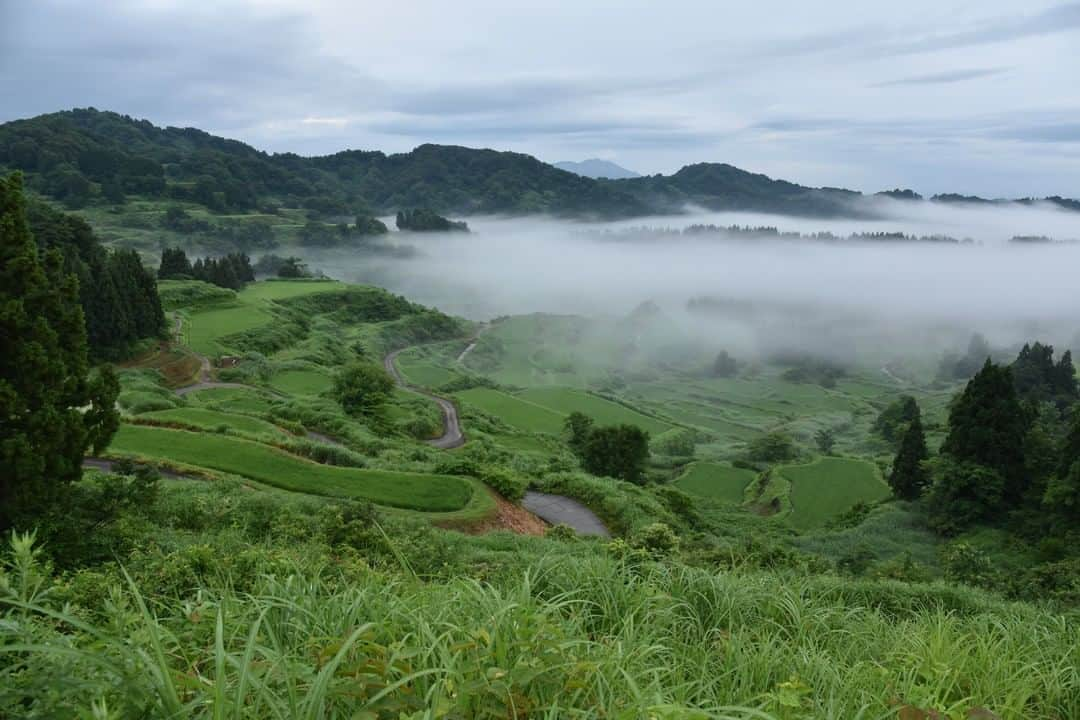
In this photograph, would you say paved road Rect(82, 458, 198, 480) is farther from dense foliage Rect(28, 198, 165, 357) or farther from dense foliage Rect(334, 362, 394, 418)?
dense foliage Rect(28, 198, 165, 357)

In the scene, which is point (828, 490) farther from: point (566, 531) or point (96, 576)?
point (96, 576)

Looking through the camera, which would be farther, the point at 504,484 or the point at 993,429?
the point at 993,429

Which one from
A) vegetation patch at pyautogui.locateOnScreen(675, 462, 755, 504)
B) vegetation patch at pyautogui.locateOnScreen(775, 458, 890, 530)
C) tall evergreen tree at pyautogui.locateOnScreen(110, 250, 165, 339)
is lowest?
vegetation patch at pyautogui.locateOnScreen(675, 462, 755, 504)

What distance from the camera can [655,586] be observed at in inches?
220

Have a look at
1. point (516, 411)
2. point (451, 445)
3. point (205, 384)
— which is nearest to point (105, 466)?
point (451, 445)

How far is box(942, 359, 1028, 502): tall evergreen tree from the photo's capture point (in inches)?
1463

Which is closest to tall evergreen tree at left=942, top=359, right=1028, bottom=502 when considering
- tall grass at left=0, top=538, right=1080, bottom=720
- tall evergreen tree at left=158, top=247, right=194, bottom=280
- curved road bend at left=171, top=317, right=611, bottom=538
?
curved road bend at left=171, top=317, right=611, bottom=538

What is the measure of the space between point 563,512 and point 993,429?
26.7 m

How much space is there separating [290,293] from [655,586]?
335 feet

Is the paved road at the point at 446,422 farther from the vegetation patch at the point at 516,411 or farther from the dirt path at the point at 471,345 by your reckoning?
the dirt path at the point at 471,345

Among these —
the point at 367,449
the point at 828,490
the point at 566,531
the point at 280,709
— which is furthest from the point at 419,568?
the point at 828,490

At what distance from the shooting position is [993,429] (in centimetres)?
3825

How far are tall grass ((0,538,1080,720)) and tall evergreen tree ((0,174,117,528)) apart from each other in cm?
566

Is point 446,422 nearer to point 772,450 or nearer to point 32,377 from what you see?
point 772,450
